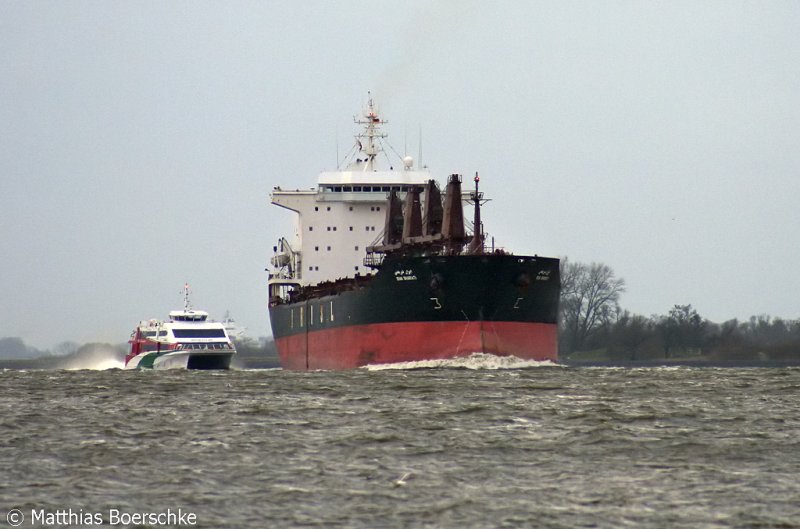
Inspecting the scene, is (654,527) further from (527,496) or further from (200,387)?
(200,387)

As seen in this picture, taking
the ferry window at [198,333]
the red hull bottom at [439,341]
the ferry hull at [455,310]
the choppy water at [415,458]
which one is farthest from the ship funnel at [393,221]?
the choppy water at [415,458]

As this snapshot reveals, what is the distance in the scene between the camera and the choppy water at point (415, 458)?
14656 mm

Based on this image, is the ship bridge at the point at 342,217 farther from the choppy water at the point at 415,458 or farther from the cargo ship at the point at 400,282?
the choppy water at the point at 415,458

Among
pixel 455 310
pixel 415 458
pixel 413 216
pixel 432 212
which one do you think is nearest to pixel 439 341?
pixel 455 310

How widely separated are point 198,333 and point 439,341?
59.5ft

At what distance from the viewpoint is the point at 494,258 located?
46.0 m

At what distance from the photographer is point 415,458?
18.6m

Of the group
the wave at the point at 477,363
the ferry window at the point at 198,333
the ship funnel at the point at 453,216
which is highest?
the ship funnel at the point at 453,216

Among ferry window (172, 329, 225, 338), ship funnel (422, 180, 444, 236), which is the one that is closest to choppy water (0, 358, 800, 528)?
ship funnel (422, 180, 444, 236)

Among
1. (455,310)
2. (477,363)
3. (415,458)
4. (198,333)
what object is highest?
(455,310)

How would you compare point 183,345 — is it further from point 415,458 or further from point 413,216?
point 415,458

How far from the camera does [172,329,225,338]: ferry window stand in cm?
6050

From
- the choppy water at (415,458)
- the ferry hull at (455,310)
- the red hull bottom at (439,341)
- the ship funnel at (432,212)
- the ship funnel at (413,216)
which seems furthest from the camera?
the ship funnel at (413,216)

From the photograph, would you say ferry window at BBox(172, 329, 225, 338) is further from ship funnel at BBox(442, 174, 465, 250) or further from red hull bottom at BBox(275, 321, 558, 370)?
ship funnel at BBox(442, 174, 465, 250)
